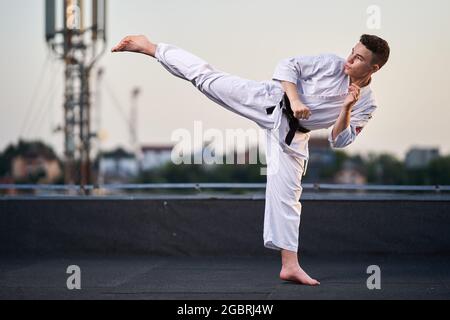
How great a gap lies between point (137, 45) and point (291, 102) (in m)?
1.14

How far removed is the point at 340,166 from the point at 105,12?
7330 cm

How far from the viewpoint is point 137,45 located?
4.92 m

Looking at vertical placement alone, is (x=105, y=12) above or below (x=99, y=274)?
above

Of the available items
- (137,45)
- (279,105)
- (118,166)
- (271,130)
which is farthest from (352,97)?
(118,166)

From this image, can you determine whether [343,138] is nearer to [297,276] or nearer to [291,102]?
[291,102]

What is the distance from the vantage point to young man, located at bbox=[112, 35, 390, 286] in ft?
14.6

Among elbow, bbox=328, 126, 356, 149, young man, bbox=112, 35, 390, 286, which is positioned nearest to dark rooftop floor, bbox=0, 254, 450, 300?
young man, bbox=112, 35, 390, 286

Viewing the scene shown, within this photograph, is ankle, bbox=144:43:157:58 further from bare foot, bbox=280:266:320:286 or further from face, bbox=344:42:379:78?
bare foot, bbox=280:266:320:286

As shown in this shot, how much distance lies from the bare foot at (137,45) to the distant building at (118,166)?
53.1 m

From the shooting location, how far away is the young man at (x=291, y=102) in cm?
446

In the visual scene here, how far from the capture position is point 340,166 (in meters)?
81.8

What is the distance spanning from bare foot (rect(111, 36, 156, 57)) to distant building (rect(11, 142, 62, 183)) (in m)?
26.7
